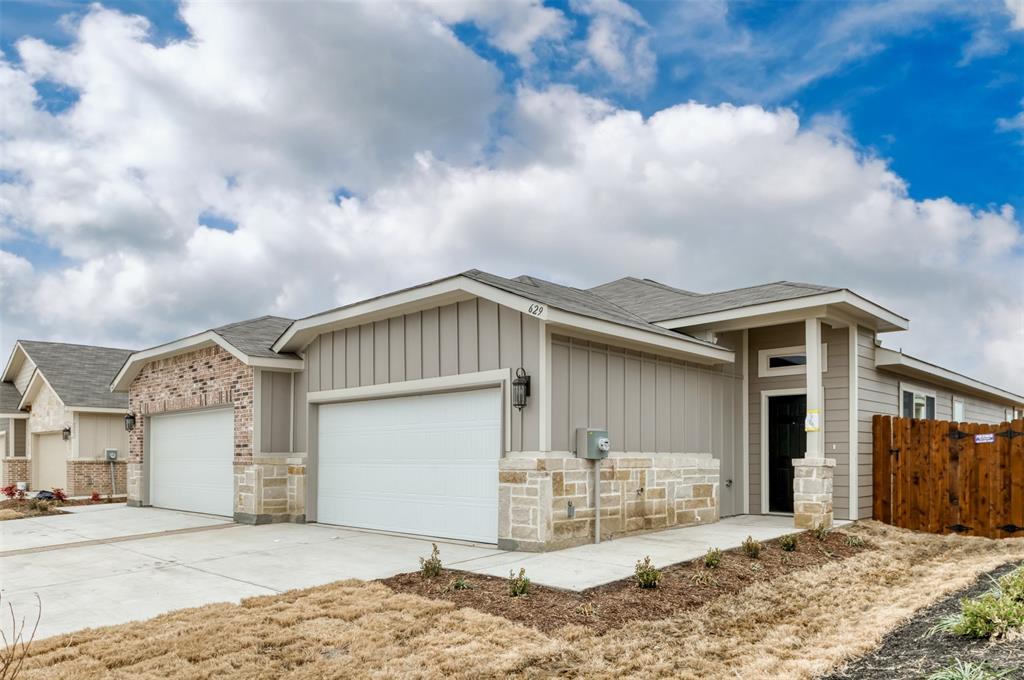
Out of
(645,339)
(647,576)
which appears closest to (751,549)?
(647,576)

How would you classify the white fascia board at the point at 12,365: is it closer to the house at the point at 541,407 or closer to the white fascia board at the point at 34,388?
the white fascia board at the point at 34,388

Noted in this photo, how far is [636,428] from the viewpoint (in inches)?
412

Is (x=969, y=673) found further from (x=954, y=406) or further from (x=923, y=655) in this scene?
(x=954, y=406)

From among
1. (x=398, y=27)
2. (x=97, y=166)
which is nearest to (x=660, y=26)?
(x=398, y=27)

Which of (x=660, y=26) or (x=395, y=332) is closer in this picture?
(x=660, y=26)

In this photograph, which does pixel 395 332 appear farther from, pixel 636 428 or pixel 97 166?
pixel 97 166

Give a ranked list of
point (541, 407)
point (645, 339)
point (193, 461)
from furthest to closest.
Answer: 1. point (193, 461)
2. point (645, 339)
3. point (541, 407)

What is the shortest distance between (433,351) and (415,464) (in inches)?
67.4

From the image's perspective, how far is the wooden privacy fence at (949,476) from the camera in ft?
36.4

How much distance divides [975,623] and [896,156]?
32.9 ft

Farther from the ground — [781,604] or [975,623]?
[975,623]

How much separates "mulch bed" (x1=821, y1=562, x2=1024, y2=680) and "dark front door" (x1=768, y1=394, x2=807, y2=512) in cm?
654

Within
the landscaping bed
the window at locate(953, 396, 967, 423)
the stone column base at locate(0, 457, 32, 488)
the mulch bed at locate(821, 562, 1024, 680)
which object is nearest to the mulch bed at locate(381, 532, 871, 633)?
the mulch bed at locate(821, 562, 1024, 680)

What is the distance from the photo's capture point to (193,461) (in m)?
15.1
